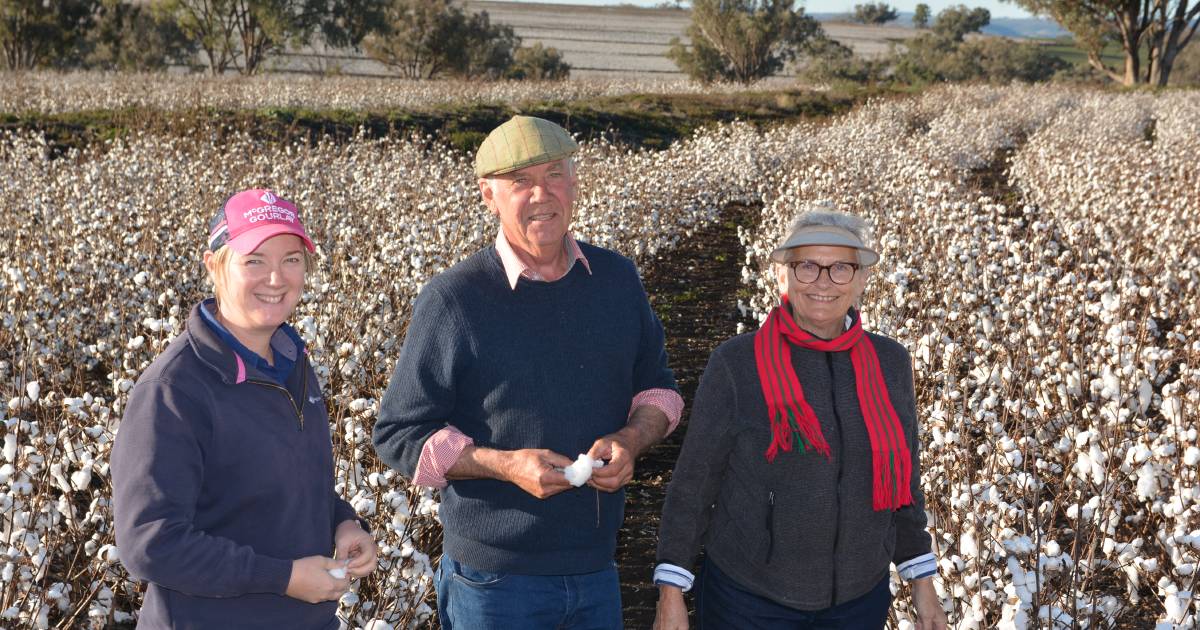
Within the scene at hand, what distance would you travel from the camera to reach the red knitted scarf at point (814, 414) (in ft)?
7.56

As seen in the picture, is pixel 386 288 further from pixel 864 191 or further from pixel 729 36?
pixel 729 36

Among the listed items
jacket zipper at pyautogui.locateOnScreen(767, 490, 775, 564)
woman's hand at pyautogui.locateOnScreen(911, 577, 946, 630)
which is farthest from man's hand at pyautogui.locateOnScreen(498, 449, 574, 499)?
woman's hand at pyautogui.locateOnScreen(911, 577, 946, 630)

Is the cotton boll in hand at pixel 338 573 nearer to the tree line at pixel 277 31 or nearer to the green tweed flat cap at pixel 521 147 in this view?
the green tweed flat cap at pixel 521 147

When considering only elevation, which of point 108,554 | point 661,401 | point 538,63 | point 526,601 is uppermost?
point 538,63

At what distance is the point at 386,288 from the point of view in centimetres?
595

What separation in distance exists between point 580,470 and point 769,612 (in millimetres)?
657

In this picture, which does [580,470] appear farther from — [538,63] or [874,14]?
[874,14]

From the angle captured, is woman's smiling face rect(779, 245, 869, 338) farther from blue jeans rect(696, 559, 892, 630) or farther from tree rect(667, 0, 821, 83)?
tree rect(667, 0, 821, 83)

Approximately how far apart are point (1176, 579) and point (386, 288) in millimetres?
4298

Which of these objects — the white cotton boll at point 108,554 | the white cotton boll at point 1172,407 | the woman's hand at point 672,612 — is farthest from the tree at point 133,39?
the woman's hand at point 672,612

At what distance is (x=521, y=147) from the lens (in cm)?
231

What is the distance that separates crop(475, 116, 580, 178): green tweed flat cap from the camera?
7.57 ft

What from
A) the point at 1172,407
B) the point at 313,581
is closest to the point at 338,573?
the point at 313,581

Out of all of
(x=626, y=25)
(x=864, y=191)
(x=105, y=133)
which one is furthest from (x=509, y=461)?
(x=626, y=25)
